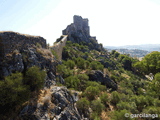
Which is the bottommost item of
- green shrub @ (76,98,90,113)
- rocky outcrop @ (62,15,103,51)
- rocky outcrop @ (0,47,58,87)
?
green shrub @ (76,98,90,113)

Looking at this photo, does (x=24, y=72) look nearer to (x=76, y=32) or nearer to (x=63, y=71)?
(x=63, y=71)

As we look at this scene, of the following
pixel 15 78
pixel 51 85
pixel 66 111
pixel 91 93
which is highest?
pixel 15 78

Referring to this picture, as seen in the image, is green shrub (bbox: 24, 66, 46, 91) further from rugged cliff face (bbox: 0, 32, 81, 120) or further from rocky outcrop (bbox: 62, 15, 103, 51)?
rocky outcrop (bbox: 62, 15, 103, 51)

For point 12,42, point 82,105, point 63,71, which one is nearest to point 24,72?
point 12,42

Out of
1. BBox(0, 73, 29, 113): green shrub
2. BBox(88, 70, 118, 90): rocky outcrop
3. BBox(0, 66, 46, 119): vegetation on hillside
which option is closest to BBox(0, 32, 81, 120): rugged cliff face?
BBox(0, 66, 46, 119): vegetation on hillside

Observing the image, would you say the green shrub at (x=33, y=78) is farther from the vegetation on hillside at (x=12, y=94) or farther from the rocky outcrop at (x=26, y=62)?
the rocky outcrop at (x=26, y=62)

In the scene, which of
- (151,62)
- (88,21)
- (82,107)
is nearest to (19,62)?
(82,107)

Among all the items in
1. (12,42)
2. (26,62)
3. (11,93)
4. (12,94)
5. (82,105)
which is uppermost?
(12,42)

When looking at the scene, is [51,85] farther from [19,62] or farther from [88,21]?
[88,21]

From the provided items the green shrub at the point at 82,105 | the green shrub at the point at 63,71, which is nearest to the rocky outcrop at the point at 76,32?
the green shrub at the point at 63,71

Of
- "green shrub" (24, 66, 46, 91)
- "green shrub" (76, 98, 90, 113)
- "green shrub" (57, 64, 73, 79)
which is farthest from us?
"green shrub" (57, 64, 73, 79)

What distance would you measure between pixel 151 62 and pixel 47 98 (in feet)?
176

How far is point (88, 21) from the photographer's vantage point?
97.8 metres

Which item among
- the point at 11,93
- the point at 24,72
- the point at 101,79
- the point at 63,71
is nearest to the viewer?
the point at 11,93
